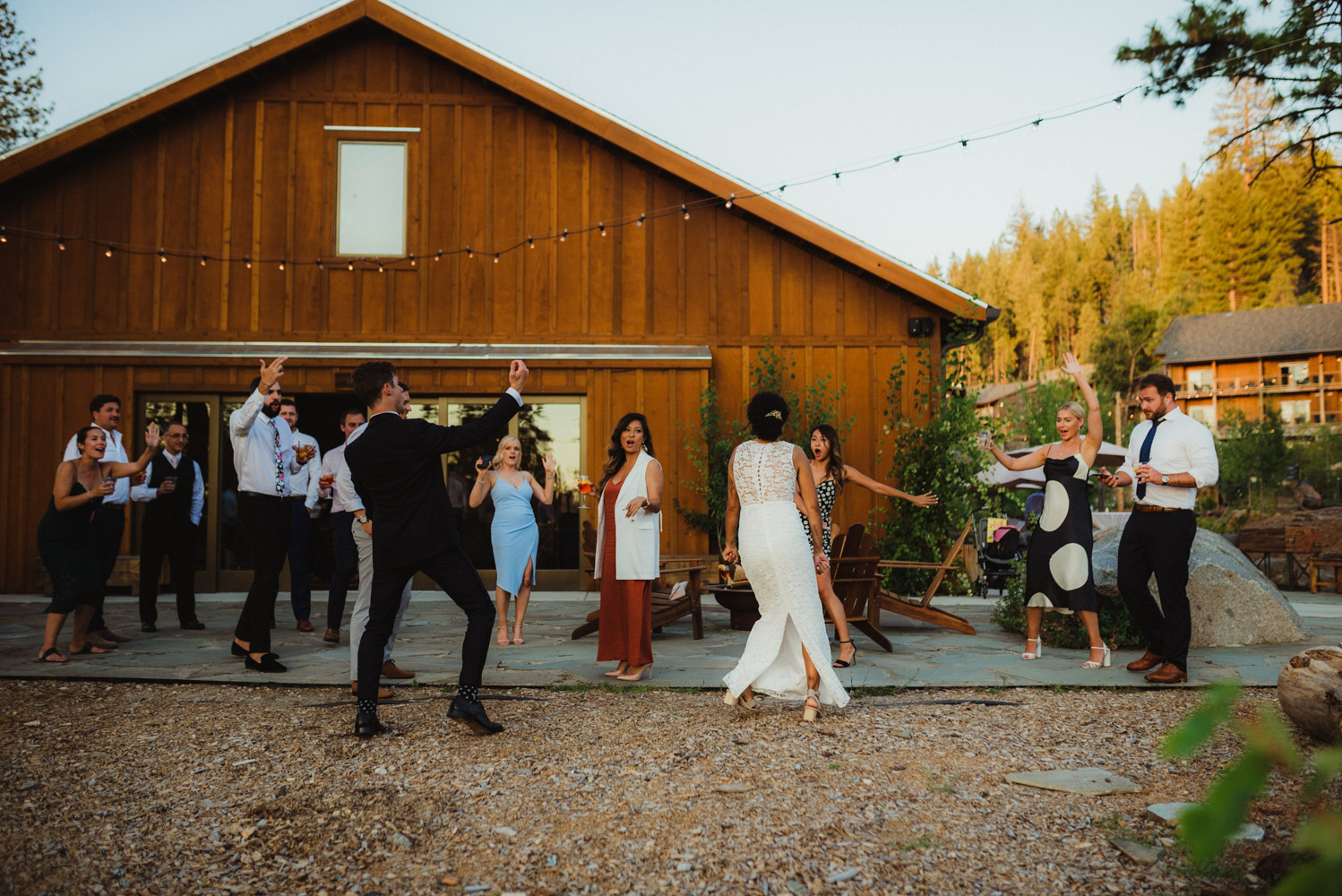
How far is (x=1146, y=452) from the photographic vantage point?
20.1 feet

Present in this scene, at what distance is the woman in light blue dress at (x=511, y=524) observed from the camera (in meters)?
7.47

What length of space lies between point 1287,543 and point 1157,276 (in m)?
64.8

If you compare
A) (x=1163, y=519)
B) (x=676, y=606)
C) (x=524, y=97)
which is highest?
(x=524, y=97)

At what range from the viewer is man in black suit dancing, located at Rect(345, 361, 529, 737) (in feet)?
15.2

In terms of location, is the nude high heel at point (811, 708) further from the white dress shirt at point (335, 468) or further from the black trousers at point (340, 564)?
the white dress shirt at point (335, 468)

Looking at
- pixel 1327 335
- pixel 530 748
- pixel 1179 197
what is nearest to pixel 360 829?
pixel 530 748

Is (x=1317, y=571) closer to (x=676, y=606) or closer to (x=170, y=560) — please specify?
(x=676, y=606)

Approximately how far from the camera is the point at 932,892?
9.46ft

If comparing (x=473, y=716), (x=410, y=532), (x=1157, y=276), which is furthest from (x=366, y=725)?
(x=1157, y=276)

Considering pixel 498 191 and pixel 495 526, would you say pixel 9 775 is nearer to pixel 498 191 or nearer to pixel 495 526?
pixel 495 526

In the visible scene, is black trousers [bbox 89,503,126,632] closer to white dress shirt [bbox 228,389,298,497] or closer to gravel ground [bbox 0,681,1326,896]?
white dress shirt [bbox 228,389,298,497]

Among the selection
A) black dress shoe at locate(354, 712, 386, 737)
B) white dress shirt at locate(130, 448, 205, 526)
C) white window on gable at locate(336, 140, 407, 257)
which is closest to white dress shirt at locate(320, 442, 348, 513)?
white dress shirt at locate(130, 448, 205, 526)

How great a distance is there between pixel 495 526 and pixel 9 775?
12.5ft

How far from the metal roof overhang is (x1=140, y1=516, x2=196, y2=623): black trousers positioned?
148 inches
